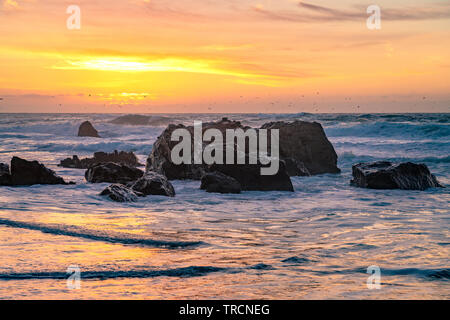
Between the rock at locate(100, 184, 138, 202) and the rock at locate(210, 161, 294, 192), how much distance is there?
10.5 ft

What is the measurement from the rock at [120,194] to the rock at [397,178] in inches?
258

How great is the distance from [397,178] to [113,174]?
787 centimetres

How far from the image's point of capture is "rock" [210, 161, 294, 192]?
1383 cm

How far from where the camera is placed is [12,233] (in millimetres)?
7629

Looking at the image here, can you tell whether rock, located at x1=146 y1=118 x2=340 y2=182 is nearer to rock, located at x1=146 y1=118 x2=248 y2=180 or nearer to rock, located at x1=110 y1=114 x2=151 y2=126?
rock, located at x1=146 y1=118 x2=248 y2=180

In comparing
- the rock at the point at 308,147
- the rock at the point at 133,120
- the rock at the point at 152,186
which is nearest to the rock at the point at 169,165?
the rock at the point at 152,186

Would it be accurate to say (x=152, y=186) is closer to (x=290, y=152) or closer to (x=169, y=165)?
(x=169, y=165)

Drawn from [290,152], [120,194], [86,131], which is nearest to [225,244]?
[120,194]

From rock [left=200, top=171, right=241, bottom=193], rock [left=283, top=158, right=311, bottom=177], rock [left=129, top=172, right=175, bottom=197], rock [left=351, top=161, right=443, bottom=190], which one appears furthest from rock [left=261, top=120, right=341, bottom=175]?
rock [left=129, top=172, right=175, bottom=197]

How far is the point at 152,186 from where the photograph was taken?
12508mm

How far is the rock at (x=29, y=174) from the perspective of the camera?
13.5m

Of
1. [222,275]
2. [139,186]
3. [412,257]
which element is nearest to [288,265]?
[222,275]
